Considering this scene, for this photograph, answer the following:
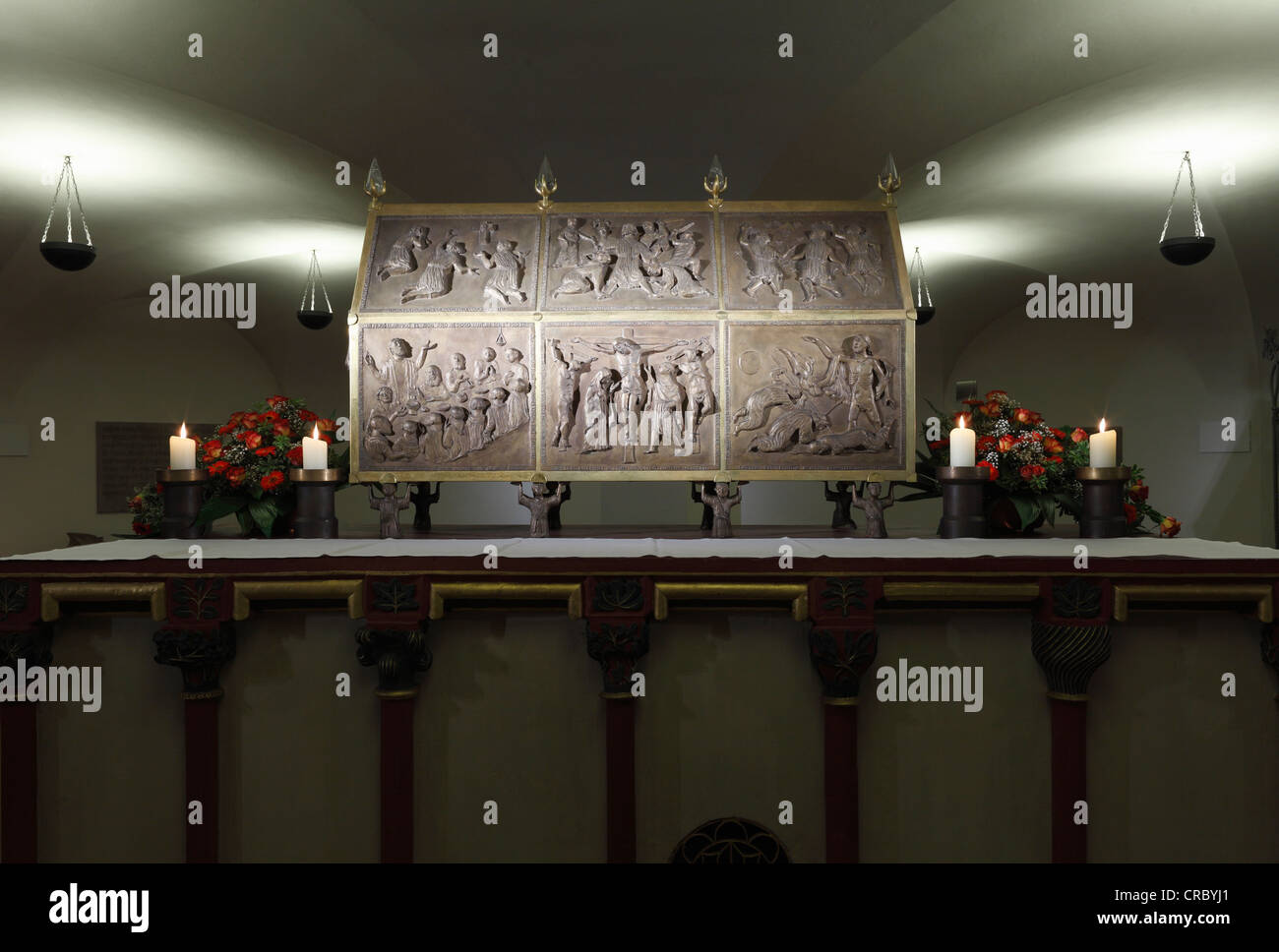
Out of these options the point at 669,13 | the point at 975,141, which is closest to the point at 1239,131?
the point at 975,141

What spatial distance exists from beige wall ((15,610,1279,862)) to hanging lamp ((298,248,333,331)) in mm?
6044

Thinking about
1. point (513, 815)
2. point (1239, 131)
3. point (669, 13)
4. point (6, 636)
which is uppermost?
point (669, 13)

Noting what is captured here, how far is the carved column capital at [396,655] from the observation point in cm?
308

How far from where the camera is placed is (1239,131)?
6.20 metres

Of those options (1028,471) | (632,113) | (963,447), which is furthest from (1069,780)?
(632,113)

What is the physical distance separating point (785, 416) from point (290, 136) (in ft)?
16.4

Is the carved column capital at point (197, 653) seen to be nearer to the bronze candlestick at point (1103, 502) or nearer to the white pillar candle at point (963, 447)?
the white pillar candle at point (963, 447)

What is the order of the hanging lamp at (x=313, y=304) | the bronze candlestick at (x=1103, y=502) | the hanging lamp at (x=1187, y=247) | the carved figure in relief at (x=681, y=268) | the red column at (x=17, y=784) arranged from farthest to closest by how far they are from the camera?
the hanging lamp at (x=313, y=304) < the hanging lamp at (x=1187, y=247) < the carved figure in relief at (x=681, y=268) < the bronze candlestick at (x=1103, y=502) < the red column at (x=17, y=784)

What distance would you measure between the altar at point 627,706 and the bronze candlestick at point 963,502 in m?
0.26

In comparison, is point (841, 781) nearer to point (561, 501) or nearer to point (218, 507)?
point (561, 501)

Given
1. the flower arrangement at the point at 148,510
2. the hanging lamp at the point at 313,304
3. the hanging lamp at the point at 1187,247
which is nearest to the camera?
the flower arrangement at the point at 148,510

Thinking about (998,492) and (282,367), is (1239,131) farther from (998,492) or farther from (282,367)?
(282,367)

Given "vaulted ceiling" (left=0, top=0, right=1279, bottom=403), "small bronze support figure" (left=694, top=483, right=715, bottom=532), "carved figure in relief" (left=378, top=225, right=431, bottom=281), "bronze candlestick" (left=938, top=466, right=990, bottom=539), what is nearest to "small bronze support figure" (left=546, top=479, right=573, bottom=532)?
"small bronze support figure" (left=694, top=483, right=715, bottom=532)

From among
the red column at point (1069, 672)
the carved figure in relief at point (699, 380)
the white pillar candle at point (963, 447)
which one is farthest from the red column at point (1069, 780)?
the carved figure in relief at point (699, 380)
